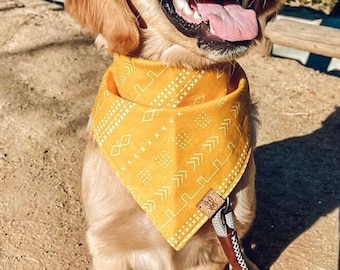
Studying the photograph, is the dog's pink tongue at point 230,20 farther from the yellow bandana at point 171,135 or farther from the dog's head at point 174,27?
the yellow bandana at point 171,135

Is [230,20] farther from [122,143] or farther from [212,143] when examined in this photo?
[122,143]

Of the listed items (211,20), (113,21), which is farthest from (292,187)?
(113,21)

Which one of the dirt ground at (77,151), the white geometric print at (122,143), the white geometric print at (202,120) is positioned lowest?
the dirt ground at (77,151)

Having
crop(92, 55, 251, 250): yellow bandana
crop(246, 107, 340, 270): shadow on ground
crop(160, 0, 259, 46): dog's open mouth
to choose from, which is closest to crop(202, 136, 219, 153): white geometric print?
crop(92, 55, 251, 250): yellow bandana

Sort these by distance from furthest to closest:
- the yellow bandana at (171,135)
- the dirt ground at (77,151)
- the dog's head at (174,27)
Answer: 1. the dirt ground at (77,151)
2. the yellow bandana at (171,135)
3. the dog's head at (174,27)

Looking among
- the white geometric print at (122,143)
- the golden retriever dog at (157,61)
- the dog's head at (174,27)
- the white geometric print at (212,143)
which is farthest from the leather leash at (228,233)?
the dog's head at (174,27)

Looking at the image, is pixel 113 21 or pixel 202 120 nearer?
pixel 113 21

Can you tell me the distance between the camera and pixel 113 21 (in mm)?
2236

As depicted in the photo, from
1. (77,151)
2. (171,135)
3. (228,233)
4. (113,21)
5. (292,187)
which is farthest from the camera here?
(77,151)

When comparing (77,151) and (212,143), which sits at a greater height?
(212,143)

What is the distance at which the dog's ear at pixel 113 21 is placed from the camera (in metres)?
2.23

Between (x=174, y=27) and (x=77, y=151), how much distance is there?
1699 millimetres

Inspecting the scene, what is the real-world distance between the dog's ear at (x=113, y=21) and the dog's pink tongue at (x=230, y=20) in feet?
0.82

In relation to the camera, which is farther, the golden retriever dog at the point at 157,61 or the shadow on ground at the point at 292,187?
the shadow on ground at the point at 292,187
